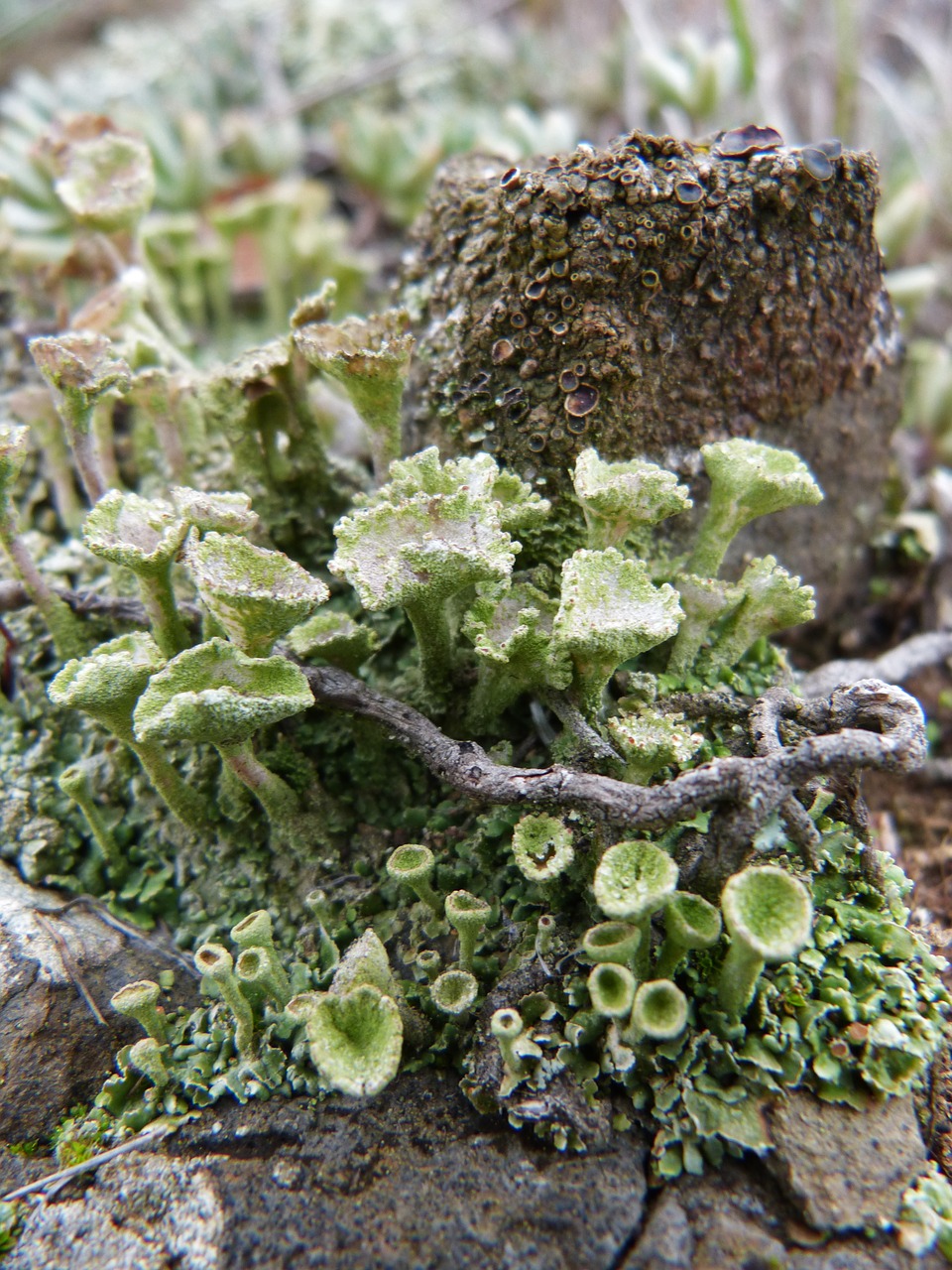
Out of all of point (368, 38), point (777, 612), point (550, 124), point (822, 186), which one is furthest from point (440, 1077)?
point (368, 38)

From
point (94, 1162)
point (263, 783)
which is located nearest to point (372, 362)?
point (263, 783)

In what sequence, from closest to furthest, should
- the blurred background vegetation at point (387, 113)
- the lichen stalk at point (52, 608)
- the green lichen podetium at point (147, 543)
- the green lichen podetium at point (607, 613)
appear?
1. the green lichen podetium at point (607, 613)
2. the green lichen podetium at point (147, 543)
3. the lichen stalk at point (52, 608)
4. the blurred background vegetation at point (387, 113)

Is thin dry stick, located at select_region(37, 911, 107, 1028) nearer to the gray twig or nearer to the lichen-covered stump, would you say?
the lichen-covered stump

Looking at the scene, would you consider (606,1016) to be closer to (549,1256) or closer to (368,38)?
(549,1256)

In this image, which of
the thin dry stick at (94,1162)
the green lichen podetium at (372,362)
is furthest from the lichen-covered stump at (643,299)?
the thin dry stick at (94,1162)

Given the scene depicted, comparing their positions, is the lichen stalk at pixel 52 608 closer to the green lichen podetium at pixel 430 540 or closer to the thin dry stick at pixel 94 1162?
the green lichen podetium at pixel 430 540

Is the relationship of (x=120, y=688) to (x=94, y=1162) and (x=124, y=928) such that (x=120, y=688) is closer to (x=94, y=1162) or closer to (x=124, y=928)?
(x=124, y=928)

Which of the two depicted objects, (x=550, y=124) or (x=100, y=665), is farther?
(x=550, y=124)
